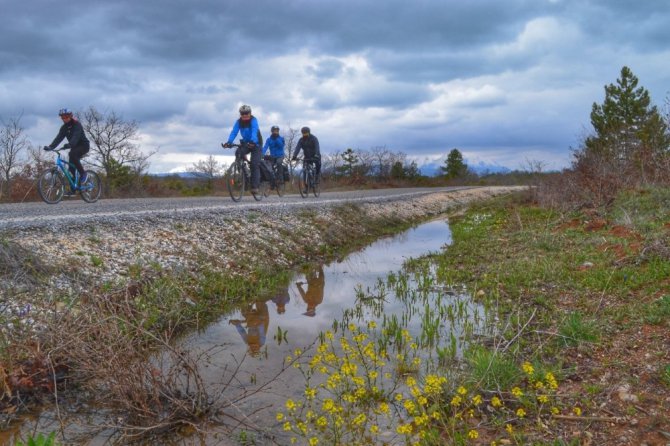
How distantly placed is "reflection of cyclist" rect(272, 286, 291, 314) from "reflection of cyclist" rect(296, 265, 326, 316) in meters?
0.26

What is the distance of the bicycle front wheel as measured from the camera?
13.1m

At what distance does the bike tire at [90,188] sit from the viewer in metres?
14.2

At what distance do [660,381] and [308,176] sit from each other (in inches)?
653

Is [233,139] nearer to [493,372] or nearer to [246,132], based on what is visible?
[246,132]

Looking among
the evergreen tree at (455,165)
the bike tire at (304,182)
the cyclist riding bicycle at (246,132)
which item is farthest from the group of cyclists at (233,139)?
the evergreen tree at (455,165)

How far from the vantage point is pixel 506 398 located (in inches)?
166

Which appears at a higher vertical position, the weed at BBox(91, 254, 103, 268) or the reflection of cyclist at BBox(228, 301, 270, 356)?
the weed at BBox(91, 254, 103, 268)

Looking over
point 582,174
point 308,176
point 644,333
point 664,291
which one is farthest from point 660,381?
point 308,176

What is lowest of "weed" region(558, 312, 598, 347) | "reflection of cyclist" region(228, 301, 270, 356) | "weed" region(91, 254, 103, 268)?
"reflection of cyclist" region(228, 301, 270, 356)

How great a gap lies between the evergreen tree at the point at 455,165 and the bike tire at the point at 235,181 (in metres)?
56.5

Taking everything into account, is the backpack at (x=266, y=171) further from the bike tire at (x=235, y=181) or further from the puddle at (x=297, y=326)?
the puddle at (x=297, y=326)

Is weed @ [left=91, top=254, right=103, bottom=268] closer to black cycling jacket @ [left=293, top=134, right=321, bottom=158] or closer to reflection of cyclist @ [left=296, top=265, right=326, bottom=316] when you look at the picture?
reflection of cyclist @ [left=296, top=265, right=326, bottom=316]

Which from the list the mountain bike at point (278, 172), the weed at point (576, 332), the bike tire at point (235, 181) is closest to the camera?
the weed at point (576, 332)

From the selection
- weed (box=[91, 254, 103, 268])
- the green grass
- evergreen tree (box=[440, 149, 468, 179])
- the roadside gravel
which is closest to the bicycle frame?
the roadside gravel
